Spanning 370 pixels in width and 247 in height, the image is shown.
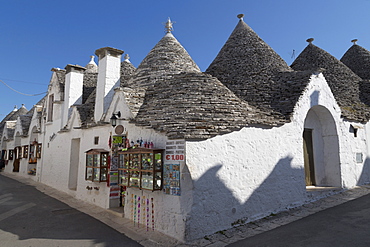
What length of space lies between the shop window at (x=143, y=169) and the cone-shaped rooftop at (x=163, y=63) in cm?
332

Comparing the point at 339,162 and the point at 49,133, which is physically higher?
the point at 49,133

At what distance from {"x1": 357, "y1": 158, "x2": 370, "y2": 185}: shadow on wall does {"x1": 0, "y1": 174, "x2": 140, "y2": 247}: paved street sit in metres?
9.25

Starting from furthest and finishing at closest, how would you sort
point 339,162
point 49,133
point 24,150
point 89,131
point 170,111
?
point 24,150
point 49,133
point 89,131
point 339,162
point 170,111

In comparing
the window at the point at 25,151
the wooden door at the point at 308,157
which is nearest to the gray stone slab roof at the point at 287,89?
the wooden door at the point at 308,157

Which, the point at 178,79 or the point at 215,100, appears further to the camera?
the point at 178,79

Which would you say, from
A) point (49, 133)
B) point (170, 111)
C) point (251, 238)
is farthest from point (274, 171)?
point (49, 133)

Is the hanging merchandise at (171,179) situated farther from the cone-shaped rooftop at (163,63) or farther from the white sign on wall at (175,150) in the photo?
the cone-shaped rooftop at (163,63)

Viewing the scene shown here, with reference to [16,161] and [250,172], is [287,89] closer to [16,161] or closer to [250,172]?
[250,172]

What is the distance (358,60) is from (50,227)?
1819 cm

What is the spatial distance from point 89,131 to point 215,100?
18.3ft

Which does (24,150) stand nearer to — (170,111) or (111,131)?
(111,131)

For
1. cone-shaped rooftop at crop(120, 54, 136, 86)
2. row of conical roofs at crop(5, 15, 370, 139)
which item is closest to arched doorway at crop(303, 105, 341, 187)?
row of conical roofs at crop(5, 15, 370, 139)

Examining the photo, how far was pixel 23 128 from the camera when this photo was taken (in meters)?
19.0

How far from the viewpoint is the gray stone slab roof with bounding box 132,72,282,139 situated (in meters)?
5.86
